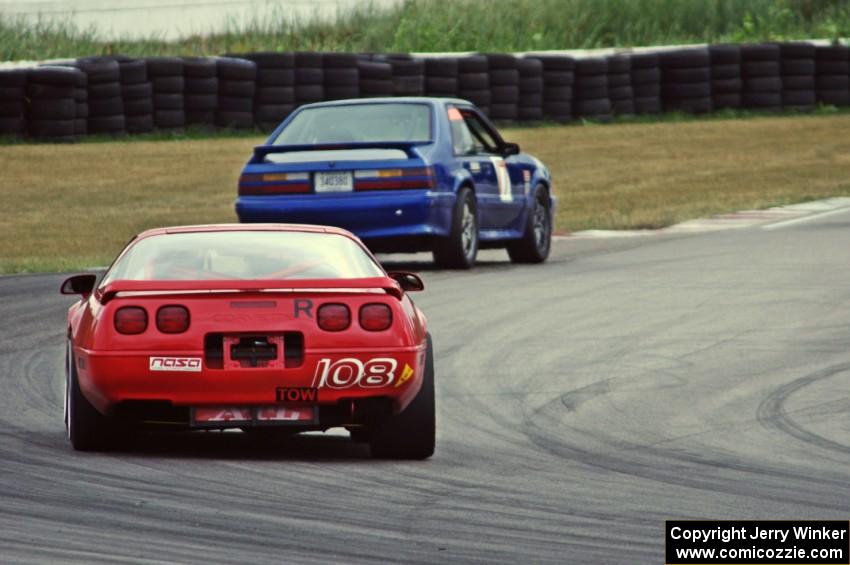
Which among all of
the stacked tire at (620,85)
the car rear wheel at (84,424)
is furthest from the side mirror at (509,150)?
the stacked tire at (620,85)

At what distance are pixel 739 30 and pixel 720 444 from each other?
33559mm

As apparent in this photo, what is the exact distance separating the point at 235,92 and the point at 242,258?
A: 850 inches

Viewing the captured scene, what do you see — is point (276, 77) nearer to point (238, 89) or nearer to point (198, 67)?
point (238, 89)

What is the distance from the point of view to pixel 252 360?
7840 millimetres

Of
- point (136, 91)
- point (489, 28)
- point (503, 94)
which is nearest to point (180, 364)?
point (136, 91)

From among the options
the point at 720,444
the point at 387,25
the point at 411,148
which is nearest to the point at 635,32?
the point at 387,25

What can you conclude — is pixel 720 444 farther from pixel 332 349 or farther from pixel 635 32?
pixel 635 32

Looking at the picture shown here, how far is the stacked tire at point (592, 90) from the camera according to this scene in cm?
3272

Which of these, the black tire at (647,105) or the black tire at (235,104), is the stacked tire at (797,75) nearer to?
the black tire at (647,105)

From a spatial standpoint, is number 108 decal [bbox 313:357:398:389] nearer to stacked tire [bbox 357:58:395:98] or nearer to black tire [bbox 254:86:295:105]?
black tire [bbox 254:86:295:105]

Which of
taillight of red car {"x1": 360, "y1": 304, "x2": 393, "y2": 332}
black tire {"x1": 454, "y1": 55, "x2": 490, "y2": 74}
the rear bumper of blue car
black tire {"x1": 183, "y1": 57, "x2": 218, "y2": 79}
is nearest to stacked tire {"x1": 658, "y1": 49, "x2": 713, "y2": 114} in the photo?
black tire {"x1": 454, "y1": 55, "x2": 490, "y2": 74}

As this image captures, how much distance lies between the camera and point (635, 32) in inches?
1646

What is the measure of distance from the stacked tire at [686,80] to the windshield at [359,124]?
17284mm

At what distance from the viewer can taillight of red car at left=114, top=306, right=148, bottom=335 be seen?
7863mm
